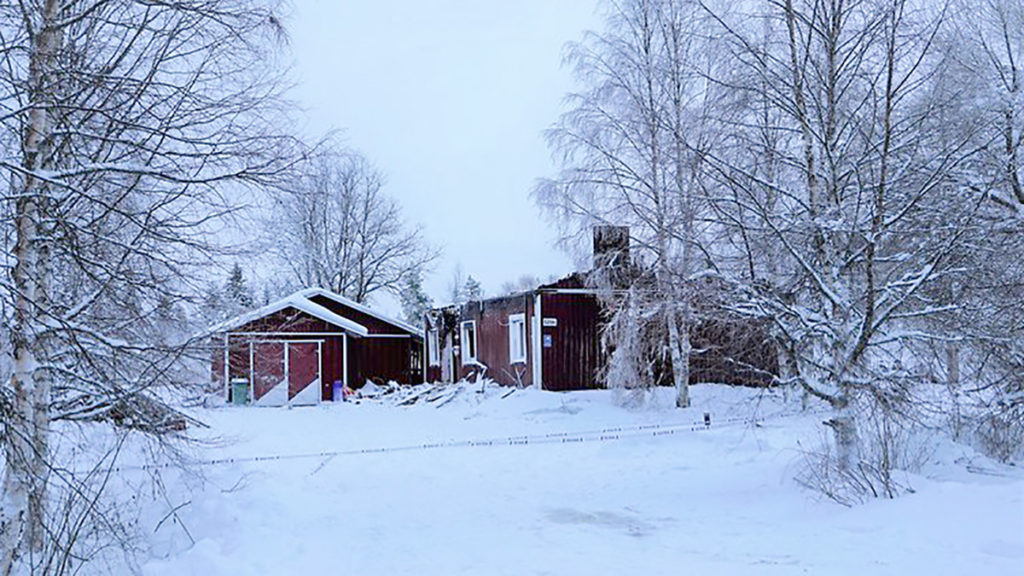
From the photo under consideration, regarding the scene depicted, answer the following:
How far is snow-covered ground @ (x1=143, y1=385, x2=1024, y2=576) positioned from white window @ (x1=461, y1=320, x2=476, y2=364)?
11252 millimetres

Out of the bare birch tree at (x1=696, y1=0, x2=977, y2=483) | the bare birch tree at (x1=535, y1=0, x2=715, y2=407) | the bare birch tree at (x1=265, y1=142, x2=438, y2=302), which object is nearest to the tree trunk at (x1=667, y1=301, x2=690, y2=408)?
the bare birch tree at (x1=535, y1=0, x2=715, y2=407)

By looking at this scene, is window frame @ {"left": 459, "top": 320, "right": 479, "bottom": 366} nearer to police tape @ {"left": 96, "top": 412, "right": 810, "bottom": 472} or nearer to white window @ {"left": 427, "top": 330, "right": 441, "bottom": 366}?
white window @ {"left": 427, "top": 330, "right": 441, "bottom": 366}

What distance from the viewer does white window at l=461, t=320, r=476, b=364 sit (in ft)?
81.3

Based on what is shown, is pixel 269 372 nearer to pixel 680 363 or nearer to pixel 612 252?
pixel 612 252

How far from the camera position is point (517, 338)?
21.8m

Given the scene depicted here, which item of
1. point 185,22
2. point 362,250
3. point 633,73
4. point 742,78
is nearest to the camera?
point 185,22

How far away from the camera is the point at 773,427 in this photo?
13.0 metres

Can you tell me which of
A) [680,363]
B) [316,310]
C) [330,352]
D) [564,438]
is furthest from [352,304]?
[564,438]

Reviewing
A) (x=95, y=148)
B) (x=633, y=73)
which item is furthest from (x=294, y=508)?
(x=633, y=73)

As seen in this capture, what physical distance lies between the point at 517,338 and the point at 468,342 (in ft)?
12.6

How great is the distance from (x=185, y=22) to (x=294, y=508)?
4.63m

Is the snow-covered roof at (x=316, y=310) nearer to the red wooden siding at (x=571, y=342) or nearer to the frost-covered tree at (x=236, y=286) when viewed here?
the red wooden siding at (x=571, y=342)

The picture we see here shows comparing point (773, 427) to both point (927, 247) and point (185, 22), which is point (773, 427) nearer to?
point (927, 247)

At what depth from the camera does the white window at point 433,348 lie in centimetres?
2802
